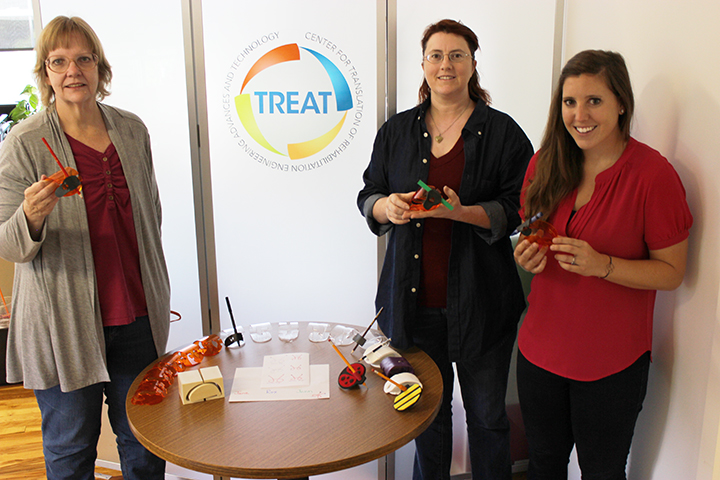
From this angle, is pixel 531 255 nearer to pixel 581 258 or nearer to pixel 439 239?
pixel 581 258

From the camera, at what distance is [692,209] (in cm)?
149

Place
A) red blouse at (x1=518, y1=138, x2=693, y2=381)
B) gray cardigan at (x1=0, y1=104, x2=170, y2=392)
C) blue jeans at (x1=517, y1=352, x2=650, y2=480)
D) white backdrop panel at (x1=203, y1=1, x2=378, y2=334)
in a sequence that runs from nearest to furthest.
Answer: red blouse at (x1=518, y1=138, x2=693, y2=381)
blue jeans at (x1=517, y1=352, x2=650, y2=480)
gray cardigan at (x1=0, y1=104, x2=170, y2=392)
white backdrop panel at (x1=203, y1=1, x2=378, y2=334)

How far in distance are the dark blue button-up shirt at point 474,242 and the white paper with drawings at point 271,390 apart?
1.20 feet

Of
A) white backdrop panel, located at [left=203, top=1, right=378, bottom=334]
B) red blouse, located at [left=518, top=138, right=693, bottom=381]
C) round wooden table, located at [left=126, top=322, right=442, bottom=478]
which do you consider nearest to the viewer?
round wooden table, located at [left=126, top=322, right=442, bottom=478]

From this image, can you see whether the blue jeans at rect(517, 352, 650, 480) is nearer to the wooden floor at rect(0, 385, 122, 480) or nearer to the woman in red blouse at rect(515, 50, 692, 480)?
the woman in red blouse at rect(515, 50, 692, 480)

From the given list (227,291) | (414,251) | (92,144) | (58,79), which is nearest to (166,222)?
(227,291)

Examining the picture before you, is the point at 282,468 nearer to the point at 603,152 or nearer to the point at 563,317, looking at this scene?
the point at 563,317

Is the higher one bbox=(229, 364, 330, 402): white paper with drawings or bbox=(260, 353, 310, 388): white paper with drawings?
bbox=(260, 353, 310, 388): white paper with drawings

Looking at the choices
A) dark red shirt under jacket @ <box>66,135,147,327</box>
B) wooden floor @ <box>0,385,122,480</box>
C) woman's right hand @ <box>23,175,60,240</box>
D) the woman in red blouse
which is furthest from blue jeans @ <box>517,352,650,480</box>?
wooden floor @ <box>0,385,122,480</box>

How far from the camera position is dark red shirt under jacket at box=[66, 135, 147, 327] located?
Result: 66.1 inches

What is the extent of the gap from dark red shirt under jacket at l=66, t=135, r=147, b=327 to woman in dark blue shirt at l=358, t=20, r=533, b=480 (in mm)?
849

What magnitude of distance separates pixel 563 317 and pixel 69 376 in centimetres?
157

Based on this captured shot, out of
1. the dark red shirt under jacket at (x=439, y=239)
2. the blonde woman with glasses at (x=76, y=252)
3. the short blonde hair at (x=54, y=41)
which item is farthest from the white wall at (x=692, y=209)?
the short blonde hair at (x=54, y=41)

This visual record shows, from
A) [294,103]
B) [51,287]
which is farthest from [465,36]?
[51,287]
